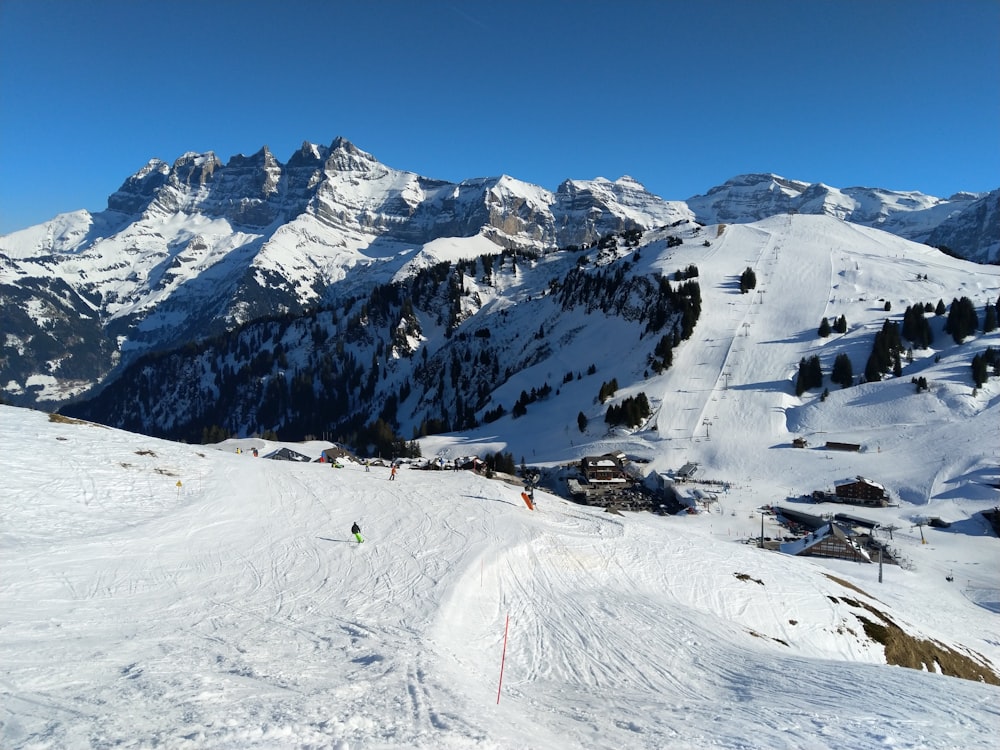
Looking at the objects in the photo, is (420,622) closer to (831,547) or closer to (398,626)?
(398,626)

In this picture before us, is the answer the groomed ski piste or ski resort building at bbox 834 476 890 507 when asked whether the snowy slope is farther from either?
ski resort building at bbox 834 476 890 507

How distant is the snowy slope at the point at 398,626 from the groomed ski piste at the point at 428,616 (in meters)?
0.12

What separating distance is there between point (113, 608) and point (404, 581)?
10.3m

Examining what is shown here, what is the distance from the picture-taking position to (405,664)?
15.4 m

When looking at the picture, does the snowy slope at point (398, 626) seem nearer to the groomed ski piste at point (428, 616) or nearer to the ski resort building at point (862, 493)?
the groomed ski piste at point (428, 616)

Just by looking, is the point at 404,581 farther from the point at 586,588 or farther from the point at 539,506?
the point at 539,506

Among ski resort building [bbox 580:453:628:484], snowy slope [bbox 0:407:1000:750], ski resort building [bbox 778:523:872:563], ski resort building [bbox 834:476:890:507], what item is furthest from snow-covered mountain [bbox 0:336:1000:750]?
ski resort building [bbox 580:453:628:484]

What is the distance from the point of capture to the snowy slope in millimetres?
12016

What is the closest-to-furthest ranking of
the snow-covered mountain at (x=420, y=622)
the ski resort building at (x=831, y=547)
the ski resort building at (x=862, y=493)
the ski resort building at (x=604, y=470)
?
the snow-covered mountain at (x=420, y=622), the ski resort building at (x=831, y=547), the ski resort building at (x=862, y=493), the ski resort building at (x=604, y=470)

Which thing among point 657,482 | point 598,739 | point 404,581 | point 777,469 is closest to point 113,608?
point 404,581

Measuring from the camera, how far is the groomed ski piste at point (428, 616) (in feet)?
39.9

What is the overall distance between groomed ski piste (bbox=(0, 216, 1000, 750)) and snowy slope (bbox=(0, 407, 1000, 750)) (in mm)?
117

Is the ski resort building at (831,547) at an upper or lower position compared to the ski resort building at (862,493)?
lower

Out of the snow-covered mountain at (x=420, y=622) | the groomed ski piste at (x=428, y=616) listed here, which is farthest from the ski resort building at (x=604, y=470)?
the snow-covered mountain at (x=420, y=622)
